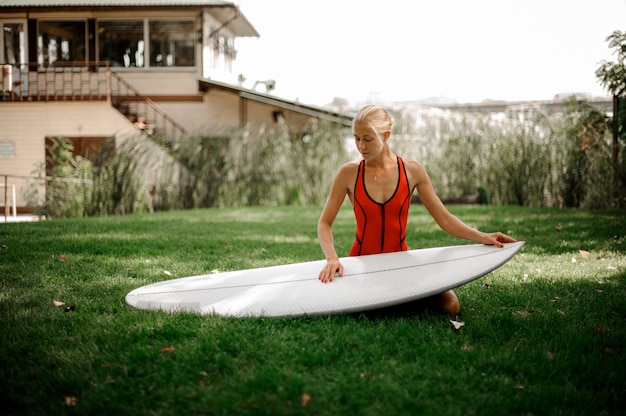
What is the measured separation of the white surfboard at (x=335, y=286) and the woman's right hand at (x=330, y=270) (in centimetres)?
3

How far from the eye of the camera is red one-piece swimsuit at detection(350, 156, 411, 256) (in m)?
3.24

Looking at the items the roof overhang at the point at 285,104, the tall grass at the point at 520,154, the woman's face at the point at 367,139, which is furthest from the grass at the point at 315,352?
the roof overhang at the point at 285,104

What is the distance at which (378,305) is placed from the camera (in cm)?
287

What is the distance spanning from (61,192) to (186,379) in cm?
791

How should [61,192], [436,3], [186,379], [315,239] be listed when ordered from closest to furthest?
[186,379]
[315,239]
[61,192]
[436,3]

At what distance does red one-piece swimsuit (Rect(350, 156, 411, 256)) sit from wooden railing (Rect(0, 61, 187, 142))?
12578 mm

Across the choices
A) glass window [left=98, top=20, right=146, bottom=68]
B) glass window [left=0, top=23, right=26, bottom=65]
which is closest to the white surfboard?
glass window [left=98, top=20, right=146, bottom=68]

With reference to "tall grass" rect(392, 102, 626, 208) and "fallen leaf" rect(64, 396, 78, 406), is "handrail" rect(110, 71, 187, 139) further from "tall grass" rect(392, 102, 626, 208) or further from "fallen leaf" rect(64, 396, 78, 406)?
"fallen leaf" rect(64, 396, 78, 406)

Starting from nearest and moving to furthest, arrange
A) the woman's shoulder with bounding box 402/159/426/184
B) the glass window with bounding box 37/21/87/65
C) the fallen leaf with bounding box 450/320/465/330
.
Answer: the fallen leaf with bounding box 450/320/465/330, the woman's shoulder with bounding box 402/159/426/184, the glass window with bounding box 37/21/87/65

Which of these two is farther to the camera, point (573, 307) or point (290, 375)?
point (573, 307)

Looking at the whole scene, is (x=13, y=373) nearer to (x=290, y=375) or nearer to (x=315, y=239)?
(x=290, y=375)

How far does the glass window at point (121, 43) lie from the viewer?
53.4ft

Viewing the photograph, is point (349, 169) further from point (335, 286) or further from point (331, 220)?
point (335, 286)

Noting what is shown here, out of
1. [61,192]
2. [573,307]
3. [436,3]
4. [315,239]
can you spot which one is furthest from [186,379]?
[436,3]
